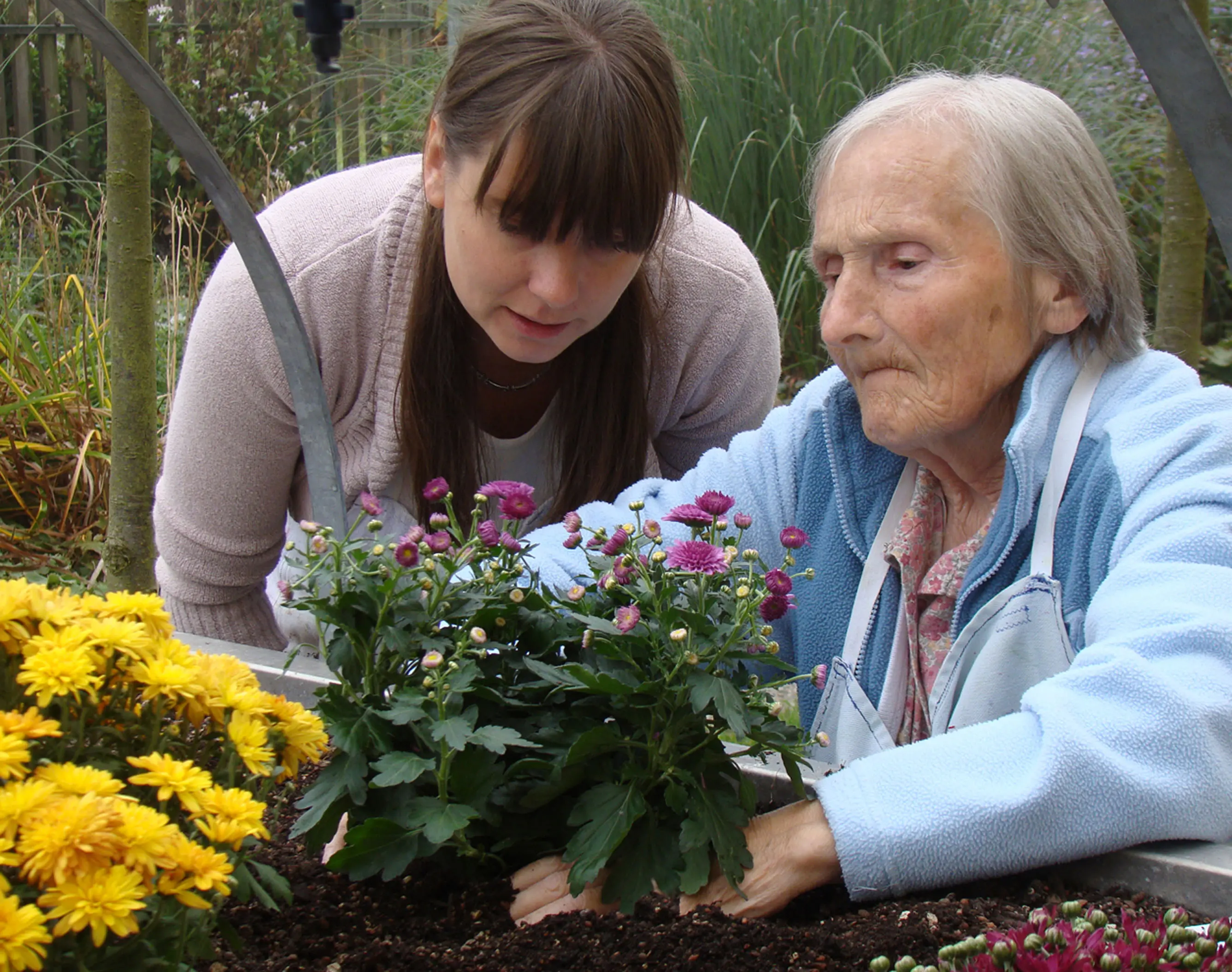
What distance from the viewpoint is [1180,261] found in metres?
3.10

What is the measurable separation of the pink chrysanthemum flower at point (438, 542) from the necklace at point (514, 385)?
106 centimetres

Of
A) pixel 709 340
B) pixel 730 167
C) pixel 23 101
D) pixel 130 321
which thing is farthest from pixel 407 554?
pixel 23 101

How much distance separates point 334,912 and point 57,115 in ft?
29.8

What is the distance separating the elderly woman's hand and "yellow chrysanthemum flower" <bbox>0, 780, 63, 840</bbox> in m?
0.60

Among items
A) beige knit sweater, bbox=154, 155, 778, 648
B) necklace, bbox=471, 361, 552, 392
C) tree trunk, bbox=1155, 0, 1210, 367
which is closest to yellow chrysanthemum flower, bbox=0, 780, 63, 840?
beige knit sweater, bbox=154, 155, 778, 648

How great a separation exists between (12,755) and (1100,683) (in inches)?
41.6

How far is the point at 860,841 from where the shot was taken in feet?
4.45

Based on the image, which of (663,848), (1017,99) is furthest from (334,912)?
(1017,99)

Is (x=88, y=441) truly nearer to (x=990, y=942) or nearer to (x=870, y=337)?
(x=870, y=337)

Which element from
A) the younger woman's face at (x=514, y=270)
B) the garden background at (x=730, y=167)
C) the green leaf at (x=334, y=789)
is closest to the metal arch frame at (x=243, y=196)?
the younger woman's face at (x=514, y=270)

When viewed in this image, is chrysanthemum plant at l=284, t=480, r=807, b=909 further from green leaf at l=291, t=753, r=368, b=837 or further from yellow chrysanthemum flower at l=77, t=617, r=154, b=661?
yellow chrysanthemum flower at l=77, t=617, r=154, b=661

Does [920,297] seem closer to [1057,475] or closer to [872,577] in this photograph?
[1057,475]

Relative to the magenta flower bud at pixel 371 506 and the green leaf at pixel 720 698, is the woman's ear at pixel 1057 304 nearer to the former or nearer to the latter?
the green leaf at pixel 720 698

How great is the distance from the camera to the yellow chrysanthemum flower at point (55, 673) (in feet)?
3.34
